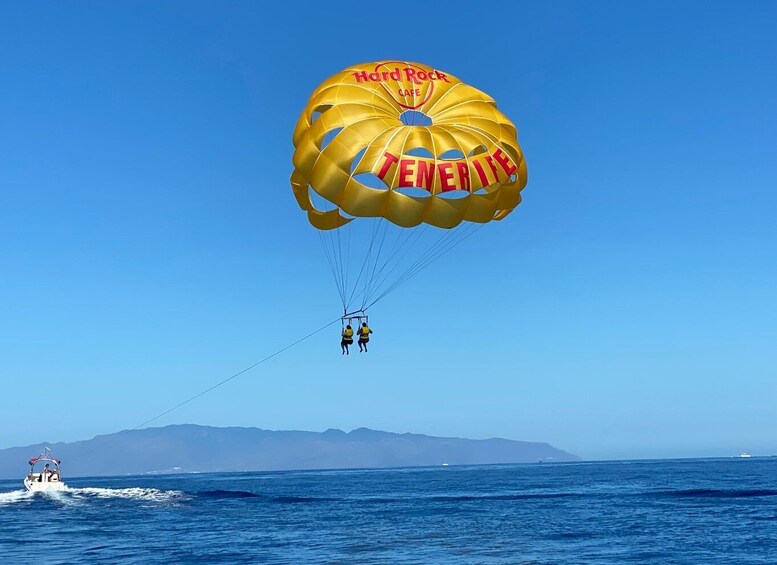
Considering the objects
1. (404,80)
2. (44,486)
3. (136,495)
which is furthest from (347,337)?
(44,486)

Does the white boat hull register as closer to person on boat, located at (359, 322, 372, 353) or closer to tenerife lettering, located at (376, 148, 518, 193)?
person on boat, located at (359, 322, 372, 353)

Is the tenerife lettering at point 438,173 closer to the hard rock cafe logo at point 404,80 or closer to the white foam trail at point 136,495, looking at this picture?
the hard rock cafe logo at point 404,80

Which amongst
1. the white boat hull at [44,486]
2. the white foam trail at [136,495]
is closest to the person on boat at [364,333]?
the white foam trail at [136,495]

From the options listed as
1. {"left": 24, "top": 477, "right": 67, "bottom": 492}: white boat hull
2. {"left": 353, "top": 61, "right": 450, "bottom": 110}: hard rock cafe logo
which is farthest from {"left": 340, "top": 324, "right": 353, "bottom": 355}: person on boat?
{"left": 24, "top": 477, "right": 67, "bottom": 492}: white boat hull

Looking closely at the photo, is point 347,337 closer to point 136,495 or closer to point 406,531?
point 406,531

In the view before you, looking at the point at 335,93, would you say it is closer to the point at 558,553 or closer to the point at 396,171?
the point at 396,171

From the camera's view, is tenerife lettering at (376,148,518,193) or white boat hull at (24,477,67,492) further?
white boat hull at (24,477,67,492)

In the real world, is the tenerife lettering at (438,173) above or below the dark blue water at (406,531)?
above

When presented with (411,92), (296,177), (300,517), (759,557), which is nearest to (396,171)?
(411,92)
